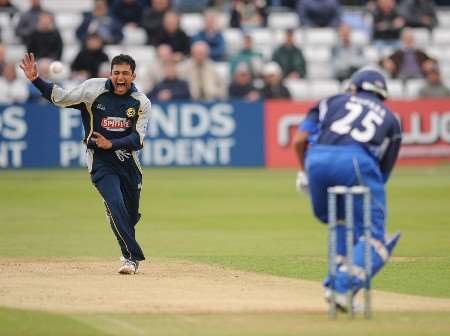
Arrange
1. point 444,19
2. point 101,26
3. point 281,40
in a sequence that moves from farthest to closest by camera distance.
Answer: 1. point 444,19
2. point 281,40
3. point 101,26

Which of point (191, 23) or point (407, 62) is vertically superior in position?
point (191, 23)

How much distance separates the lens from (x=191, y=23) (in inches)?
1060

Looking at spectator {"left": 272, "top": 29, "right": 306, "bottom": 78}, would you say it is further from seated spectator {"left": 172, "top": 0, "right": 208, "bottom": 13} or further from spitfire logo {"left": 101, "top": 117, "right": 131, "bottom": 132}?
spitfire logo {"left": 101, "top": 117, "right": 131, "bottom": 132}

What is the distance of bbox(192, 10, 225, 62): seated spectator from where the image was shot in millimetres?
25469

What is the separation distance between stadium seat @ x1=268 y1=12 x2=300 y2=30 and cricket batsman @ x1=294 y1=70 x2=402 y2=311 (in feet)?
60.8

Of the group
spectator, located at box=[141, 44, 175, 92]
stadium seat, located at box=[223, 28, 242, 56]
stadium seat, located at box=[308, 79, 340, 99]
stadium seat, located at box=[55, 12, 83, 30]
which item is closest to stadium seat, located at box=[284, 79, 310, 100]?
stadium seat, located at box=[308, 79, 340, 99]

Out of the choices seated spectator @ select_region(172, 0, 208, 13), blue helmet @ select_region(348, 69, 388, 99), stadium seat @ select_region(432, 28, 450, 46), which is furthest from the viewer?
stadium seat @ select_region(432, 28, 450, 46)

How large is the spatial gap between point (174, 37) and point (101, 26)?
151 centimetres

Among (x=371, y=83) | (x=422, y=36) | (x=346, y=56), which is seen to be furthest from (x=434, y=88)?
(x=371, y=83)

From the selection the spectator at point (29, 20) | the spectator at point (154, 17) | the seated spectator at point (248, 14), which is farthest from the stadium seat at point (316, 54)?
the spectator at point (29, 20)

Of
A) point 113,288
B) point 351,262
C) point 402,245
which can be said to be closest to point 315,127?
point 351,262

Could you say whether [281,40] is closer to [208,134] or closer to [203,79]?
[203,79]

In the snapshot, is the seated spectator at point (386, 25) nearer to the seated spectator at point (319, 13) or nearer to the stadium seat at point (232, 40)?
the seated spectator at point (319, 13)

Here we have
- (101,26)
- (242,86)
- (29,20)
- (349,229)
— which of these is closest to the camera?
(349,229)
